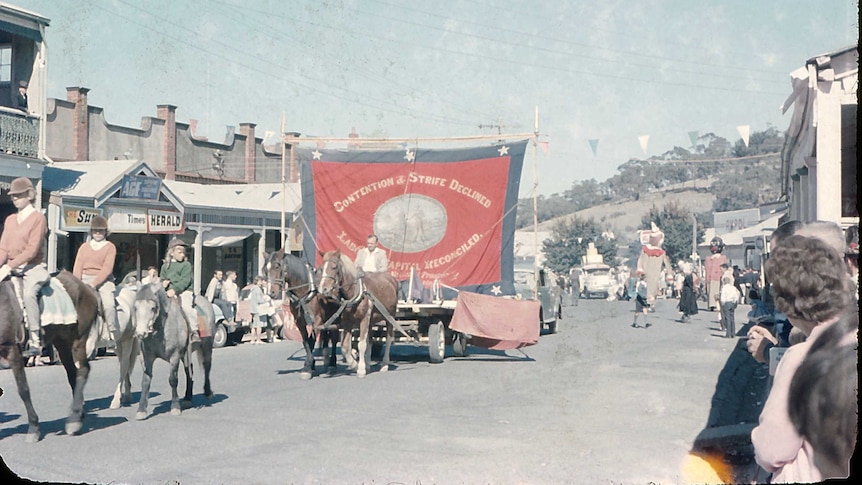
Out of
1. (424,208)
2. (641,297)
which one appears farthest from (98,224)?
(641,297)

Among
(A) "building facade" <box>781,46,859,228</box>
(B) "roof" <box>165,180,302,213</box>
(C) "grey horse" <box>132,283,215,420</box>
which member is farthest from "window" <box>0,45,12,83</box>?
(A) "building facade" <box>781,46,859,228</box>

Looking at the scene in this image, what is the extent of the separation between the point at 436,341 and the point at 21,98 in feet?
28.9

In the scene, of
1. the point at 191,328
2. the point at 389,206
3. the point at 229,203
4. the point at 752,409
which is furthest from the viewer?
the point at 229,203

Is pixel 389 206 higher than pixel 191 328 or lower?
higher

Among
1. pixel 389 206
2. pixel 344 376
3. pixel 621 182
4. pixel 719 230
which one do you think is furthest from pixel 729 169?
pixel 344 376

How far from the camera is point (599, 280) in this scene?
165ft

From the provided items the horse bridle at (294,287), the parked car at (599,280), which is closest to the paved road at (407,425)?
the horse bridle at (294,287)

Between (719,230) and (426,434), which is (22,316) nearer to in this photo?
(426,434)

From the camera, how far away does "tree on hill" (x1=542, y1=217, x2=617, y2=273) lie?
155ft

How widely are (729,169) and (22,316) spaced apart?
2879 centimetres

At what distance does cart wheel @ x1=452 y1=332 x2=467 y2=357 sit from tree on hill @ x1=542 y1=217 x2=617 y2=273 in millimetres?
29249

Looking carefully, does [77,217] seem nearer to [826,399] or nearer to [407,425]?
[407,425]

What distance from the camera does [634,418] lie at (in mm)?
9781

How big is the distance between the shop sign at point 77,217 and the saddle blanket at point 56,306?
5685 mm
